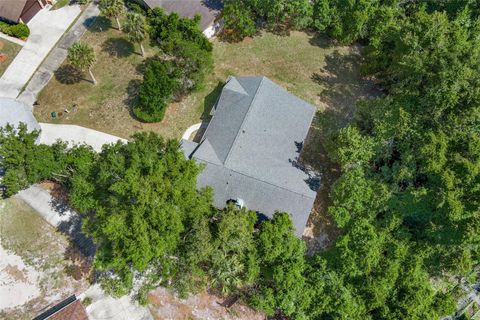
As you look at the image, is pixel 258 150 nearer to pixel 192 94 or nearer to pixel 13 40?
pixel 192 94

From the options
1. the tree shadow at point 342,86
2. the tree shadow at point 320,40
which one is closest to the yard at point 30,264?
the tree shadow at point 342,86

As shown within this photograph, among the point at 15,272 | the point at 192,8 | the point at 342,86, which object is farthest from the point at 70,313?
the point at 342,86

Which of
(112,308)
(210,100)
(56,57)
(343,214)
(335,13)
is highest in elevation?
(335,13)

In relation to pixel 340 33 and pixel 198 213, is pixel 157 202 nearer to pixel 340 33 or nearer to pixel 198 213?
pixel 198 213

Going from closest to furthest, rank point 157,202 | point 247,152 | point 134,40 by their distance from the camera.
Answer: point 157,202 → point 247,152 → point 134,40

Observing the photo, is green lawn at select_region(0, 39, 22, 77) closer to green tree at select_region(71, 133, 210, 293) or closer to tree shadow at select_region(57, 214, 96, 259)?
tree shadow at select_region(57, 214, 96, 259)

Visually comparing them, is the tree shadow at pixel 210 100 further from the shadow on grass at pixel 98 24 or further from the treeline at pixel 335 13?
the shadow on grass at pixel 98 24

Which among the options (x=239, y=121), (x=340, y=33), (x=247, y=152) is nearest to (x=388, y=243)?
(x=247, y=152)
